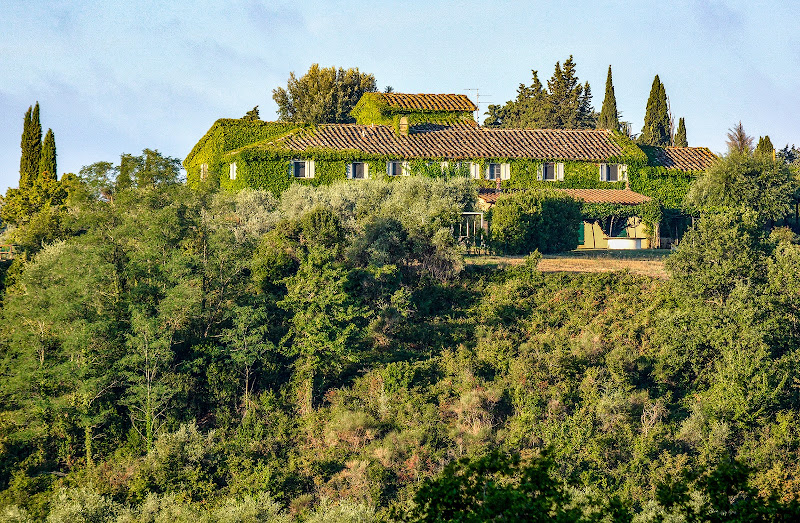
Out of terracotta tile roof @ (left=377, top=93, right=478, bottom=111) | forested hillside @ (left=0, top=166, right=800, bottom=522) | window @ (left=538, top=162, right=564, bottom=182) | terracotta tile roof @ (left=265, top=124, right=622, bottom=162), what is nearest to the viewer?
forested hillside @ (left=0, top=166, right=800, bottom=522)

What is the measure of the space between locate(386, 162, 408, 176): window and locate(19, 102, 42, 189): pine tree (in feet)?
74.2

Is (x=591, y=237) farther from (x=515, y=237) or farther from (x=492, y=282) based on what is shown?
(x=492, y=282)

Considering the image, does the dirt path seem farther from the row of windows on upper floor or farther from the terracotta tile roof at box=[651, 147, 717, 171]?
the terracotta tile roof at box=[651, 147, 717, 171]

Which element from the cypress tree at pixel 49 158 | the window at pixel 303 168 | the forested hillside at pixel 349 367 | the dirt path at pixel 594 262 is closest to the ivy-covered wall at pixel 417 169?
the window at pixel 303 168

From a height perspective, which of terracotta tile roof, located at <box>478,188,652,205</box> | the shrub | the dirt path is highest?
terracotta tile roof, located at <box>478,188,652,205</box>

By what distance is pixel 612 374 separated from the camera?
39.1m

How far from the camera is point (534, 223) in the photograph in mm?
51750

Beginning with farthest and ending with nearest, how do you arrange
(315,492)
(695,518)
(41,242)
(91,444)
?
(41,242), (91,444), (315,492), (695,518)

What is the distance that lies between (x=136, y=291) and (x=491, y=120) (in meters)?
56.8

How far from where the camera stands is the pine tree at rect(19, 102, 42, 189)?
63.2 metres

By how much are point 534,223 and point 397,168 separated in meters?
12.4

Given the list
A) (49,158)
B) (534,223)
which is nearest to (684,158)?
(534,223)

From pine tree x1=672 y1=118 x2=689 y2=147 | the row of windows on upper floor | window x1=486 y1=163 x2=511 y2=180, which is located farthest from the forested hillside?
pine tree x1=672 y1=118 x2=689 y2=147

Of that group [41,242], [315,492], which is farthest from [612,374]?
[41,242]
